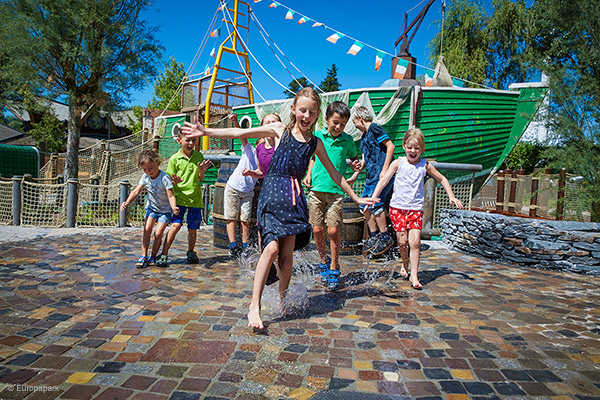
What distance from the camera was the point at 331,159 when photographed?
4.09m

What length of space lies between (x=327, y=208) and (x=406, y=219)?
2.83ft

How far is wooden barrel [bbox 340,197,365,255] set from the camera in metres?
5.71

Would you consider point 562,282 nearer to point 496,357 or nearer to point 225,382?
point 496,357

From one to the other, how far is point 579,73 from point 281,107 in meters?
7.67

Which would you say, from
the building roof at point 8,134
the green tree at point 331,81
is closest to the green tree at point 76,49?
the building roof at point 8,134

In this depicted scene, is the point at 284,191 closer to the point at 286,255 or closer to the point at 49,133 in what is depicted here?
the point at 286,255

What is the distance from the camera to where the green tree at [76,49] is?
36.8 ft

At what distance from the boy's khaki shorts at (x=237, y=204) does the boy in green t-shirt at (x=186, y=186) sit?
1.24 ft

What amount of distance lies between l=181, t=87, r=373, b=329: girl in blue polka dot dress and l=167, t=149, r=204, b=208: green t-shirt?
6.13ft

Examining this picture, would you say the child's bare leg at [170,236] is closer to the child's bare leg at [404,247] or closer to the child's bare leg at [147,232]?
the child's bare leg at [147,232]

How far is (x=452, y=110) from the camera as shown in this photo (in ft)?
33.9

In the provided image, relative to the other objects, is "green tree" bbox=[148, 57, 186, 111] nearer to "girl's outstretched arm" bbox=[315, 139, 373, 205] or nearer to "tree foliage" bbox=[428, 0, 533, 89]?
"tree foliage" bbox=[428, 0, 533, 89]

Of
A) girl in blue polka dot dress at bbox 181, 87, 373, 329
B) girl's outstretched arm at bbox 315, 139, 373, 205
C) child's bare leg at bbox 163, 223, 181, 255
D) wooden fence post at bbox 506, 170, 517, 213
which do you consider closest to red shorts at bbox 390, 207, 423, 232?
girl's outstretched arm at bbox 315, 139, 373, 205

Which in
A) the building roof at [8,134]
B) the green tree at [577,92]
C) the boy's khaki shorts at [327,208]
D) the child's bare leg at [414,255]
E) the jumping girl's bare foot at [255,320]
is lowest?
the jumping girl's bare foot at [255,320]
